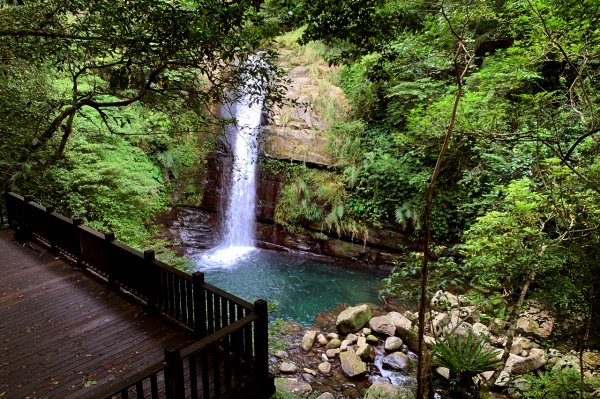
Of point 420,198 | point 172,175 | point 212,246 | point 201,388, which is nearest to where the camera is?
point 201,388

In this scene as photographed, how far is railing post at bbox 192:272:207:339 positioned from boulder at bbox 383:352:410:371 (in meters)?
4.09

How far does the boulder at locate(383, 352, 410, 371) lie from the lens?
21.6ft

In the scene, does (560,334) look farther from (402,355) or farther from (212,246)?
(212,246)

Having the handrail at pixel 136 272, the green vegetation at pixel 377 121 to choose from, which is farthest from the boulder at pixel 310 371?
the green vegetation at pixel 377 121

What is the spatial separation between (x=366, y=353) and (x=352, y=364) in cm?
48

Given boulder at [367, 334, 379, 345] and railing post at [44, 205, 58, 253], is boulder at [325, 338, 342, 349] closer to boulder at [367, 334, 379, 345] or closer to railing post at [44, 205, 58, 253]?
boulder at [367, 334, 379, 345]

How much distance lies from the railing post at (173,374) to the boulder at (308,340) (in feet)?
14.0

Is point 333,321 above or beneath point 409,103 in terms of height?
beneath

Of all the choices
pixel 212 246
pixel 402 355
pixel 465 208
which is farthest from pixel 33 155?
pixel 465 208

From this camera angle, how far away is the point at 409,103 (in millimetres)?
10961

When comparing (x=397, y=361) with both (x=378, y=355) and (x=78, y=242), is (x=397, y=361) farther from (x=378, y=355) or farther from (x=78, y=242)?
(x=78, y=242)

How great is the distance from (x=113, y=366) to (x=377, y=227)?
8518 mm

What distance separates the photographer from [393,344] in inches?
278

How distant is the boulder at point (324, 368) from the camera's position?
6.39 meters
